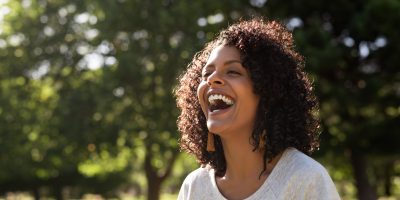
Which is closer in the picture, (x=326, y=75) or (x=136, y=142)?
(x=326, y=75)

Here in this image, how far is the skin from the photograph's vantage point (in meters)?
2.34

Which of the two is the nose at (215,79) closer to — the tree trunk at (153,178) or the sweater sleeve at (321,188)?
the sweater sleeve at (321,188)

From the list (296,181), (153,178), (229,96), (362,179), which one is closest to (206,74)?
(229,96)

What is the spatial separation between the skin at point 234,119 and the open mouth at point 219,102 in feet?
0.05

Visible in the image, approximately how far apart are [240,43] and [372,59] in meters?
14.1

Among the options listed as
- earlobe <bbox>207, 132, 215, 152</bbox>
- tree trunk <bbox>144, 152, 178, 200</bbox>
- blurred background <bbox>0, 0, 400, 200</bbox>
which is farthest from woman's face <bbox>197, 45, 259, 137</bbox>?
tree trunk <bbox>144, 152, 178, 200</bbox>

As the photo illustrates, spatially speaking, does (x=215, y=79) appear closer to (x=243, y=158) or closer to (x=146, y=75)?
(x=243, y=158)

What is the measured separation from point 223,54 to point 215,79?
0.12 m

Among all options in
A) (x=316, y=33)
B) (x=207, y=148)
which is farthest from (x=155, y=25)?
(x=207, y=148)

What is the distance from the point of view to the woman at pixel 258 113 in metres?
2.32

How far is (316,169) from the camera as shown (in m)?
2.21

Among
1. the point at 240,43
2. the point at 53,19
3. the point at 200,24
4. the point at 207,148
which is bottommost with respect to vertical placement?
the point at 207,148

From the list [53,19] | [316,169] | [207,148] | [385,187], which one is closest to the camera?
[316,169]

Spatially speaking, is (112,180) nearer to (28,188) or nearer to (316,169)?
(28,188)
